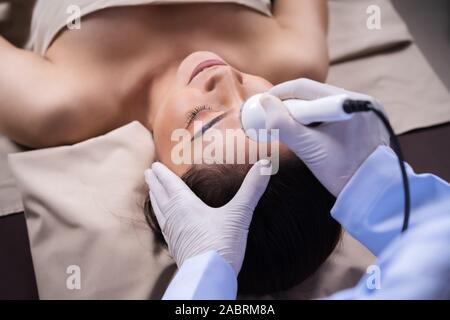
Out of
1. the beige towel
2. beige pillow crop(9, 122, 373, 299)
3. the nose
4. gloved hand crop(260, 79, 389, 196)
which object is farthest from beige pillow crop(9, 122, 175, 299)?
the beige towel

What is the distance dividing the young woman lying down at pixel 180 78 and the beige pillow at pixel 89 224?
52mm

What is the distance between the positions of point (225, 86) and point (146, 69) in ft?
0.83

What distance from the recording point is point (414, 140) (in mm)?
1193

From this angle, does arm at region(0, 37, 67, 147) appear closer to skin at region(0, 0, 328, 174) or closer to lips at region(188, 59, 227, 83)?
skin at region(0, 0, 328, 174)

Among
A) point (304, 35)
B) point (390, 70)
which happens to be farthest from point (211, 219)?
point (390, 70)

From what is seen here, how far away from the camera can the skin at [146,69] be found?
1021 millimetres

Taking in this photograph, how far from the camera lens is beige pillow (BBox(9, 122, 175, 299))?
3.14 feet

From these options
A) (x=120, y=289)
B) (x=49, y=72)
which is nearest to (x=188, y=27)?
(x=49, y=72)

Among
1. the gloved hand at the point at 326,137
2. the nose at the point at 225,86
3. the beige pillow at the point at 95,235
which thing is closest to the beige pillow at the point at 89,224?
the beige pillow at the point at 95,235

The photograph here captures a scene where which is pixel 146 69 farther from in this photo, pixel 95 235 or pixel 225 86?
pixel 95 235

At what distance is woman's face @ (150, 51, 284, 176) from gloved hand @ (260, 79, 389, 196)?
0.10 meters

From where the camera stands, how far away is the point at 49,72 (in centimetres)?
108

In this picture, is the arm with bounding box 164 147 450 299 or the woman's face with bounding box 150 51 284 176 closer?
the arm with bounding box 164 147 450 299

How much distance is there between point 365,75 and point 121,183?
68 cm
